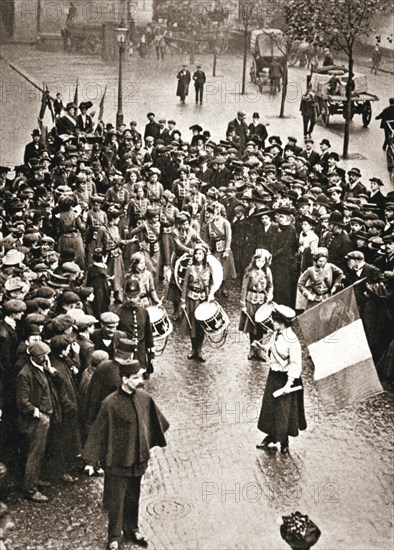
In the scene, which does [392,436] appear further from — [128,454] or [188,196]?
[188,196]

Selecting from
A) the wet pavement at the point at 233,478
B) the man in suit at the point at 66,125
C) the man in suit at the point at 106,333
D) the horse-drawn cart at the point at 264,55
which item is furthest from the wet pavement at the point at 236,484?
the horse-drawn cart at the point at 264,55

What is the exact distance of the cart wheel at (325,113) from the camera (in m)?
30.1

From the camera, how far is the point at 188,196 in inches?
628

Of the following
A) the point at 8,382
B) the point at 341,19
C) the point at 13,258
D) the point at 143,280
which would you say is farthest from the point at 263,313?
the point at 341,19

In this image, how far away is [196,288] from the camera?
40.5 feet

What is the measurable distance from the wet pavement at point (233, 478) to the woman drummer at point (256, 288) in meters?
0.62

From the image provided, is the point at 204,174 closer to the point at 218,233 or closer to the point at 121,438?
the point at 218,233

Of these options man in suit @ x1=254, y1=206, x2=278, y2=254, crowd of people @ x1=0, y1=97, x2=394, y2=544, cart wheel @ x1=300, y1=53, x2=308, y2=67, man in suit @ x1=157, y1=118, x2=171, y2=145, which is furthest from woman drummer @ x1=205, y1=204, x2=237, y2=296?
cart wheel @ x1=300, y1=53, x2=308, y2=67

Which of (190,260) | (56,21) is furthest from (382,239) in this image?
(56,21)

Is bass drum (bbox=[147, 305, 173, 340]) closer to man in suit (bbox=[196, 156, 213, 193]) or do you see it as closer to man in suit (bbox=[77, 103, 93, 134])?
man in suit (bbox=[196, 156, 213, 193])

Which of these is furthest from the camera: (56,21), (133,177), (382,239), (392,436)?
(56,21)

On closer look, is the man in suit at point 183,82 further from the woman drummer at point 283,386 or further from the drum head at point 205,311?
the woman drummer at point 283,386

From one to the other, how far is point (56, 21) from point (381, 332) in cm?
4232

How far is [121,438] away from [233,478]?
79.7 inches
